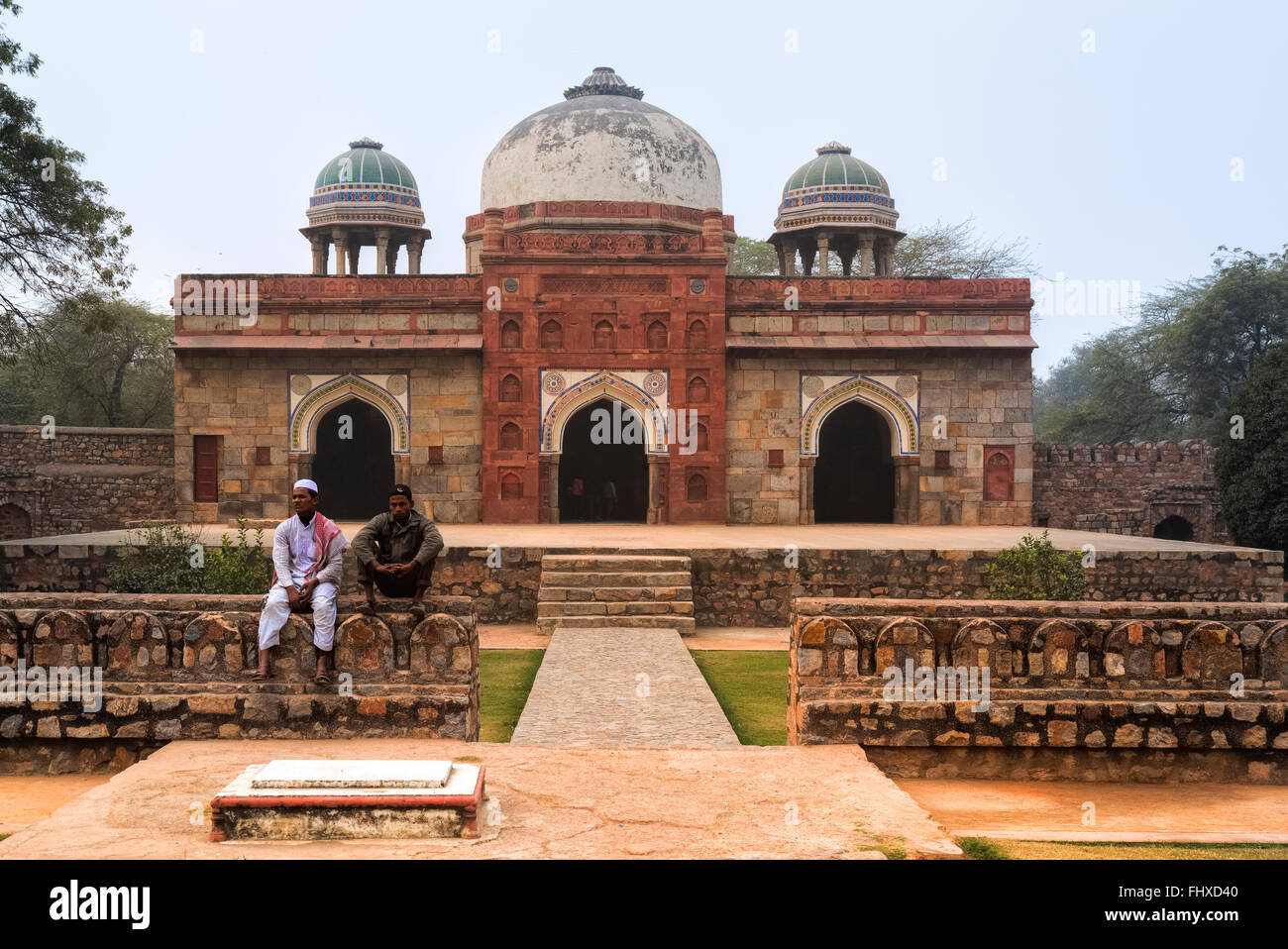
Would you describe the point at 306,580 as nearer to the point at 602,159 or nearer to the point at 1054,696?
the point at 1054,696

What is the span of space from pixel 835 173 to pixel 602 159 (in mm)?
5787

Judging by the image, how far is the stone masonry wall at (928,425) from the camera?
19.7 meters

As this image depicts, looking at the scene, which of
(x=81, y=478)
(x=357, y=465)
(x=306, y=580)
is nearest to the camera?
(x=306, y=580)

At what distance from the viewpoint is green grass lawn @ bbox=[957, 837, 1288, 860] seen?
4.59 m

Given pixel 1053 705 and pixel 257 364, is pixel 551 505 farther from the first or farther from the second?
pixel 1053 705

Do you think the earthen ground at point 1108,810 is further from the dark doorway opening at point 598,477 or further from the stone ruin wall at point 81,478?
the stone ruin wall at point 81,478

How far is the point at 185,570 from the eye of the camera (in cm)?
1221

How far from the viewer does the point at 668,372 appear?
19547mm

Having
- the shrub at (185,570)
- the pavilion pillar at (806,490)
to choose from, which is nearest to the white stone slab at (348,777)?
the shrub at (185,570)

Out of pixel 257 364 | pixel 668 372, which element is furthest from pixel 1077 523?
pixel 257 364

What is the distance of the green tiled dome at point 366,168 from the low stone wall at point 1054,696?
66.8 feet

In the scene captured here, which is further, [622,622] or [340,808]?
[622,622]

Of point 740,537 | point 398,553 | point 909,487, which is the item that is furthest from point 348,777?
point 909,487

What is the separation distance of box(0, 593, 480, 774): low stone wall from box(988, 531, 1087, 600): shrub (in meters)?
7.34
